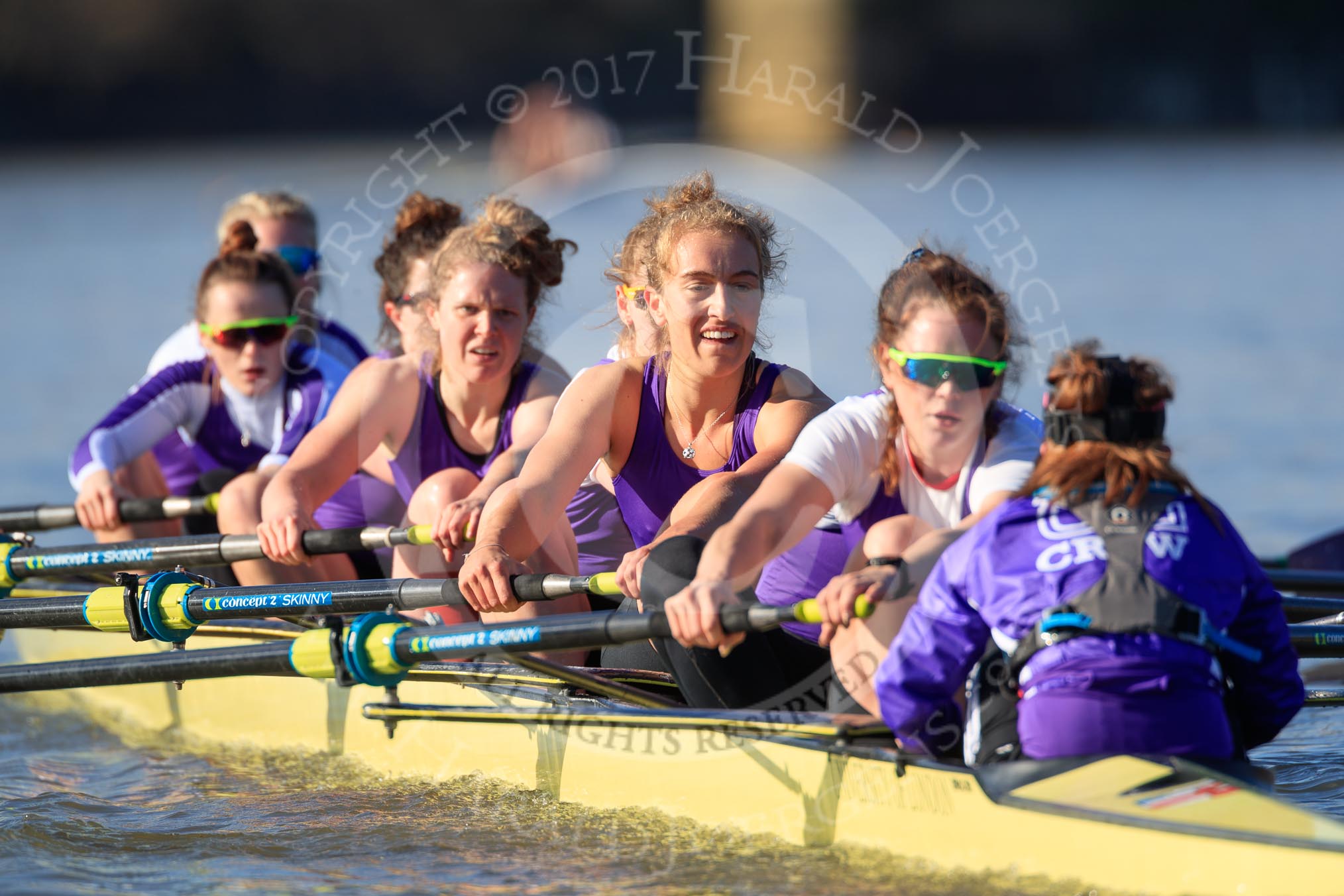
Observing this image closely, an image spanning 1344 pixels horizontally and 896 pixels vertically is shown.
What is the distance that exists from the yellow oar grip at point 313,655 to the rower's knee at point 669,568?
29.9 inches

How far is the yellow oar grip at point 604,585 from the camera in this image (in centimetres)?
369

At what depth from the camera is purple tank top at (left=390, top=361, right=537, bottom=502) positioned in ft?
14.7

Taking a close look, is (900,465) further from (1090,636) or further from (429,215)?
(429,215)

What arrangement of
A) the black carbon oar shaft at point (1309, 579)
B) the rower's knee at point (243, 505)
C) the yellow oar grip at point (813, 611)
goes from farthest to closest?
the rower's knee at point (243, 505) < the black carbon oar shaft at point (1309, 579) < the yellow oar grip at point (813, 611)

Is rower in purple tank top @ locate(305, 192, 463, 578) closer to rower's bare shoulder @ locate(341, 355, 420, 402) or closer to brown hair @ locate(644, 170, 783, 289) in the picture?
rower's bare shoulder @ locate(341, 355, 420, 402)

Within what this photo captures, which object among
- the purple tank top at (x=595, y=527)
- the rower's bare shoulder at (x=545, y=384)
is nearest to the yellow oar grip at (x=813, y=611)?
the purple tank top at (x=595, y=527)

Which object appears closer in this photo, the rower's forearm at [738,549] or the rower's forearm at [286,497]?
the rower's forearm at [738,549]

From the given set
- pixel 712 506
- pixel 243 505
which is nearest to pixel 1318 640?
pixel 712 506

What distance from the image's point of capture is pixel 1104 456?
2660mm

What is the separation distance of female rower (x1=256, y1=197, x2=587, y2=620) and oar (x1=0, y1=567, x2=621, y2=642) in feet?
0.96

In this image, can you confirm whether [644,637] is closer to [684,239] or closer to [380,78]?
[684,239]

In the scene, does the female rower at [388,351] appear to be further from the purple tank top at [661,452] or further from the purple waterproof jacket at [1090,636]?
the purple waterproof jacket at [1090,636]

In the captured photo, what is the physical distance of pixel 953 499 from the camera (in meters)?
3.25

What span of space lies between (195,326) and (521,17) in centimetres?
3642
